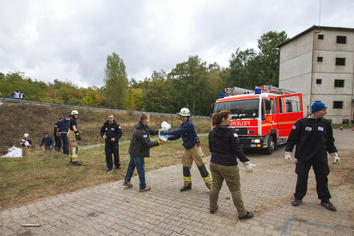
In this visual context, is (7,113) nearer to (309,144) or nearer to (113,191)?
(113,191)

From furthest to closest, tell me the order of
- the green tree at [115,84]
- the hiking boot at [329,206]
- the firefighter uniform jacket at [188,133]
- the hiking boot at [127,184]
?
the green tree at [115,84]
the hiking boot at [127,184]
the firefighter uniform jacket at [188,133]
the hiking boot at [329,206]

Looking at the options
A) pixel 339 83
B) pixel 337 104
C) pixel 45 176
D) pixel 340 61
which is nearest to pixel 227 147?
pixel 45 176

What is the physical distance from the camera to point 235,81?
44.3 m

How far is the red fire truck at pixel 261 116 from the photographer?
26.1ft

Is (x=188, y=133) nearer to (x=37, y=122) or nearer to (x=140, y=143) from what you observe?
(x=140, y=143)

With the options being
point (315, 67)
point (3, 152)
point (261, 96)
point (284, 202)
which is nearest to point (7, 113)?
point (3, 152)

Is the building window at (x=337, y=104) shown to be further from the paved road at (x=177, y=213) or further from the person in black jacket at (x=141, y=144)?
the person in black jacket at (x=141, y=144)

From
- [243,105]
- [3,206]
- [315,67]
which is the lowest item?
[3,206]

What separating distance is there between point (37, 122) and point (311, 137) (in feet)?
66.6

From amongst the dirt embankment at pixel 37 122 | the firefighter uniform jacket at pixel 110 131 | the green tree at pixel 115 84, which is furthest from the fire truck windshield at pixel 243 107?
the green tree at pixel 115 84

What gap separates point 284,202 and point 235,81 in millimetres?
43167

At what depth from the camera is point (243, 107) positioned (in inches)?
329

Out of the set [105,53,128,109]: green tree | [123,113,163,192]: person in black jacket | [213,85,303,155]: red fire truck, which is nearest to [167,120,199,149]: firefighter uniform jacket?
[123,113,163,192]: person in black jacket

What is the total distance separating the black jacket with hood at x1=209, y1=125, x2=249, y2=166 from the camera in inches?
118
